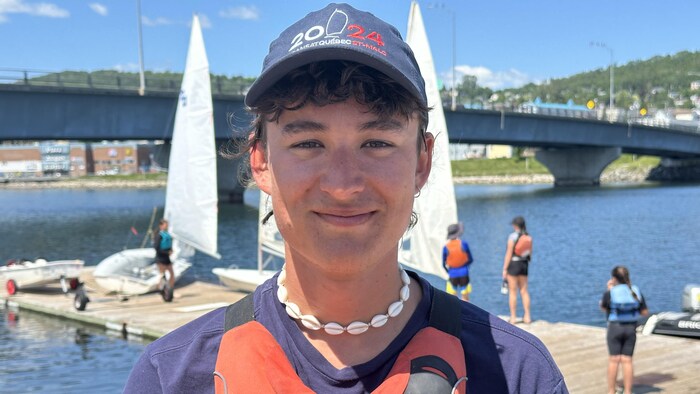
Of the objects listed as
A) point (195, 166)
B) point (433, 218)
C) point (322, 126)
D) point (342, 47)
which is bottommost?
point (433, 218)

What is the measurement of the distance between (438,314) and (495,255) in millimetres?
34822

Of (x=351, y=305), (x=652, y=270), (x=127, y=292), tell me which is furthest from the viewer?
(x=652, y=270)

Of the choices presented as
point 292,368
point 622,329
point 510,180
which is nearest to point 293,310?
point 292,368

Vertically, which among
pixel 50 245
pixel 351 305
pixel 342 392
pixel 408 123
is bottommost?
pixel 50 245

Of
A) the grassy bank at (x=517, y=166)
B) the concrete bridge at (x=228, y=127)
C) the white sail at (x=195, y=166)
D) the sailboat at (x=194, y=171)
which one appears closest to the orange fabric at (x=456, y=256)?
the concrete bridge at (x=228, y=127)

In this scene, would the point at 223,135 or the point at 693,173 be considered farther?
the point at 693,173

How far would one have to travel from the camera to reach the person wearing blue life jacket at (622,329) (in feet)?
34.3

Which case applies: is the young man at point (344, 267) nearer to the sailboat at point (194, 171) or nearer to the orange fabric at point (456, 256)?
the orange fabric at point (456, 256)

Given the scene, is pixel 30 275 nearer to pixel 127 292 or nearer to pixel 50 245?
pixel 127 292

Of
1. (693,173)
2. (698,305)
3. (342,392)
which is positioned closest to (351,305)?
(342,392)

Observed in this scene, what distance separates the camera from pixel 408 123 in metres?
2.08

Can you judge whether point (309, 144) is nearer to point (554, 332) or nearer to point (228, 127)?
point (554, 332)

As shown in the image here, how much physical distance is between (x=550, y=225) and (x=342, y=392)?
5073 centimetres

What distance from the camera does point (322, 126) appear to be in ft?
6.53
